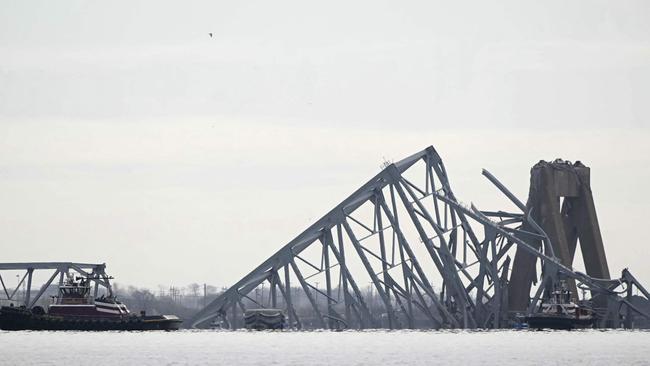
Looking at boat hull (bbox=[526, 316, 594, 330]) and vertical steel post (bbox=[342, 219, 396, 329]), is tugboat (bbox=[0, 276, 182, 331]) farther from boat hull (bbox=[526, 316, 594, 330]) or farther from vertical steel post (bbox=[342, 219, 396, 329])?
boat hull (bbox=[526, 316, 594, 330])

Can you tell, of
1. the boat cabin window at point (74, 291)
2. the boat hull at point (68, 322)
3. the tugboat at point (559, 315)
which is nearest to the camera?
the boat hull at point (68, 322)

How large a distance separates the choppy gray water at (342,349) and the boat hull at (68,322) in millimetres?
1193

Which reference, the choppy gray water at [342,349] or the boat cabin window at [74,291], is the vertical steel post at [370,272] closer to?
the choppy gray water at [342,349]

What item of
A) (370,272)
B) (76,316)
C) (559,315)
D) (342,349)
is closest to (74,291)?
(76,316)

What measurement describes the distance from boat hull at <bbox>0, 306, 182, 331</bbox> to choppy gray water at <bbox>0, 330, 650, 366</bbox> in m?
1.19

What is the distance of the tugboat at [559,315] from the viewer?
153 metres

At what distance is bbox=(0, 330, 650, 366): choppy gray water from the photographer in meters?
108

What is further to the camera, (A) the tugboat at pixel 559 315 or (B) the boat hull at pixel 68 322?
(A) the tugboat at pixel 559 315

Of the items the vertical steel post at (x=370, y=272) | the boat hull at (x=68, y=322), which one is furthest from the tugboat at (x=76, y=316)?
the vertical steel post at (x=370, y=272)

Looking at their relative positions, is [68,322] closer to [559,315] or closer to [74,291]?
[74,291]

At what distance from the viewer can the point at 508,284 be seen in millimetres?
163000

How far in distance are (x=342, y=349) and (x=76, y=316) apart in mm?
32624

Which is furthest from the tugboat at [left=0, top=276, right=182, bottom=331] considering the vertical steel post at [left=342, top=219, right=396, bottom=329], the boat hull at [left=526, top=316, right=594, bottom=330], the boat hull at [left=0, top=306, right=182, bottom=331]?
the boat hull at [left=526, top=316, right=594, bottom=330]

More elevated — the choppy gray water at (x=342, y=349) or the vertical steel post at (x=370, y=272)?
the vertical steel post at (x=370, y=272)
